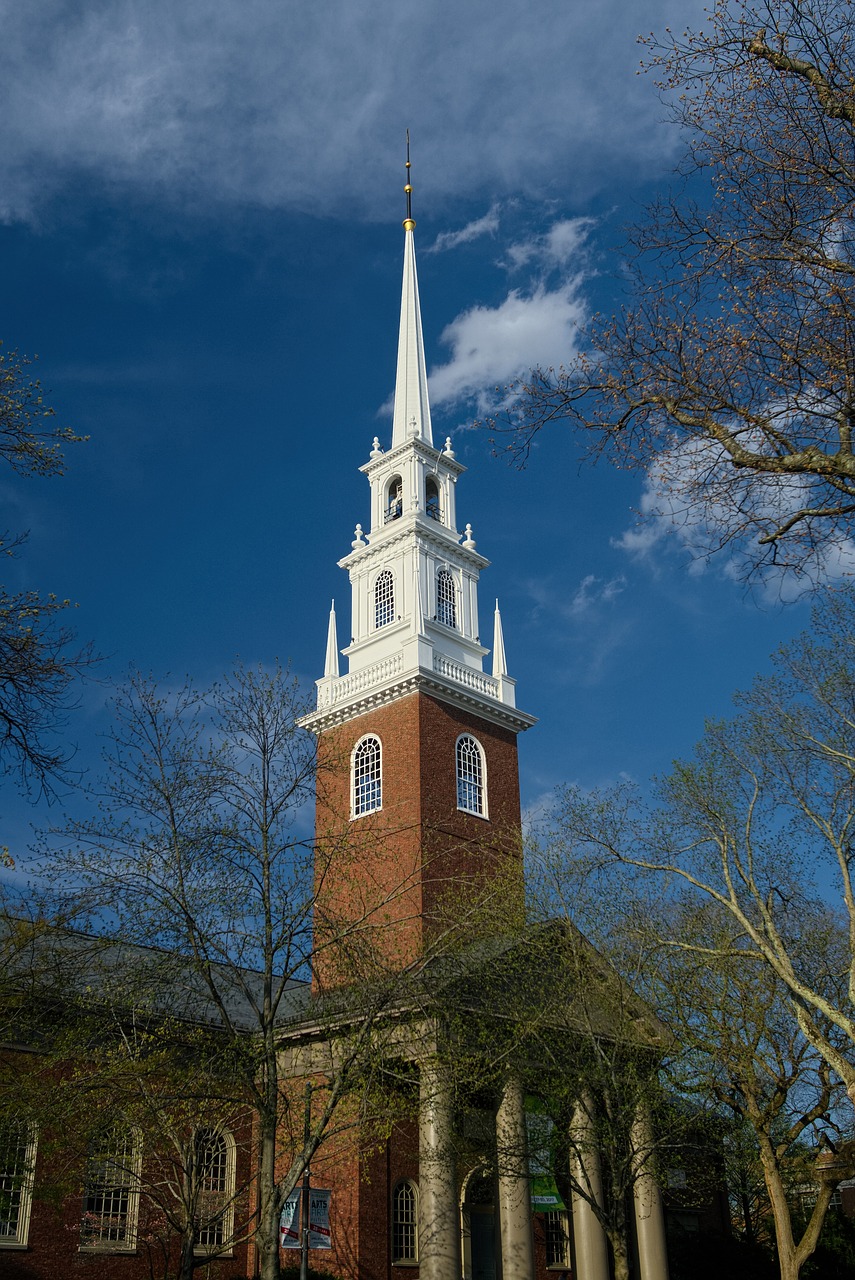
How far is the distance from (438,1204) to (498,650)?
62.5 ft

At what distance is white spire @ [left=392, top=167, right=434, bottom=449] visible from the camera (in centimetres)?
4209

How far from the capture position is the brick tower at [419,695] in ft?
109

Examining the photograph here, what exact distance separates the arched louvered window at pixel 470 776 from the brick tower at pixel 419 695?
45 millimetres

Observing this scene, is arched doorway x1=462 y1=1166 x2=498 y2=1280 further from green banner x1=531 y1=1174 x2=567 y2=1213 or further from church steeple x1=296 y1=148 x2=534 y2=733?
church steeple x1=296 y1=148 x2=534 y2=733

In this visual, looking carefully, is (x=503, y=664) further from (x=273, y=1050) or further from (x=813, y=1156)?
(x=273, y=1050)

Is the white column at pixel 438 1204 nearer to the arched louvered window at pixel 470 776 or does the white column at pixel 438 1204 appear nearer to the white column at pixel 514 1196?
the white column at pixel 514 1196

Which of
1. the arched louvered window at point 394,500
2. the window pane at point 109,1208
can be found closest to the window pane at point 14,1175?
the window pane at point 109,1208

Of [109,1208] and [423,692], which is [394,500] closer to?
[423,692]

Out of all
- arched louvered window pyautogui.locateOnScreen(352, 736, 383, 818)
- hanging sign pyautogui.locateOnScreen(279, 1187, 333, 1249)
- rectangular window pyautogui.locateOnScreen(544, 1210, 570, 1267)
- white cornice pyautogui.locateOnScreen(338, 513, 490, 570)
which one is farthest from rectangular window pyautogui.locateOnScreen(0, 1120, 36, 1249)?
white cornice pyautogui.locateOnScreen(338, 513, 490, 570)

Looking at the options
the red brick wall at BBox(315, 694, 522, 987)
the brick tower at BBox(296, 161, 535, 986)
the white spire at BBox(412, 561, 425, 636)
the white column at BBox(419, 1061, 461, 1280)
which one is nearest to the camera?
the white column at BBox(419, 1061, 461, 1280)


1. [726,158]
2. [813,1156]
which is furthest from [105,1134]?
[813,1156]

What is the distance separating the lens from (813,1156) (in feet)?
106

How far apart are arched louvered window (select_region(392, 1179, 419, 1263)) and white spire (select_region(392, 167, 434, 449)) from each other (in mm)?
24587

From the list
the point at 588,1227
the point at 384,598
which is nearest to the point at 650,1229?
the point at 588,1227
